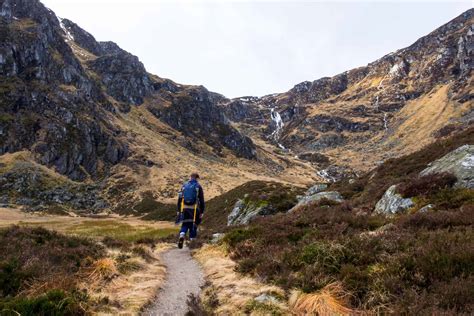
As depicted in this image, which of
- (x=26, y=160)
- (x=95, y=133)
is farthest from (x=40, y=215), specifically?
(x=95, y=133)

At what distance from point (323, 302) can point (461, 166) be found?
470 inches

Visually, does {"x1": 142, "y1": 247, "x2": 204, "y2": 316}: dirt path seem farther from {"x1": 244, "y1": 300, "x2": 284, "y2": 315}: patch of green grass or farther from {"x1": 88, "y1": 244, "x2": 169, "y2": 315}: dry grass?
{"x1": 244, "y1": 300, "x2": 284, "y2": 315}: patch of green grass

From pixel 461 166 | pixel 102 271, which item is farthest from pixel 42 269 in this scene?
pixel 461 166

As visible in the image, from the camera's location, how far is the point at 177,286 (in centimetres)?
1018

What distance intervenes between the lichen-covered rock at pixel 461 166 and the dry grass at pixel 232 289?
31.4 feet

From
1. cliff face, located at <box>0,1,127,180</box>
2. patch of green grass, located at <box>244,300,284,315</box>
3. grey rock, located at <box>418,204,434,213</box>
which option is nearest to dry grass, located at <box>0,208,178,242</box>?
patch of green grass, located at <box>244,300,284,315</box>

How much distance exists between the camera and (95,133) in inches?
4938

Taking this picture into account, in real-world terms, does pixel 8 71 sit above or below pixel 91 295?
above

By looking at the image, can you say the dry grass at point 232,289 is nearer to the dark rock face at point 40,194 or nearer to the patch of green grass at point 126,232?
the patch of green grass at point 126,232

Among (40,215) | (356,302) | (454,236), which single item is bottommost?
(40,215)

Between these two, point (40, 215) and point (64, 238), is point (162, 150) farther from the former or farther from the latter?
point (64, 238)

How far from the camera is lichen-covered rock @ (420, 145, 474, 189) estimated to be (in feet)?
47.1

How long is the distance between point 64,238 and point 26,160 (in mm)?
101055

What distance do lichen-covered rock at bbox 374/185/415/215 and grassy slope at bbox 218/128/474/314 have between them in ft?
2.89
